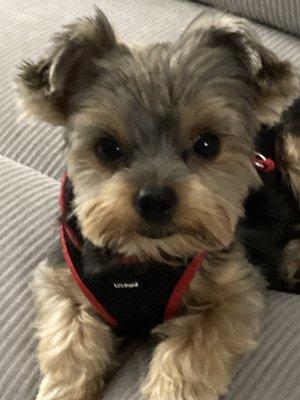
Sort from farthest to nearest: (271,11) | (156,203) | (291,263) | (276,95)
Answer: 1. (271,11)
2. (291,263)
3. (276,95)
4. (156,203)

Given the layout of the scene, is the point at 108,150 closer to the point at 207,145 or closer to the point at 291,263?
the point at 207,145

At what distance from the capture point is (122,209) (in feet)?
3.18

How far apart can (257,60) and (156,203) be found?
248 millimetres

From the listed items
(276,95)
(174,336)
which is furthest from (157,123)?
(174,336)

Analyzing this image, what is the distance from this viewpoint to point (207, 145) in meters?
1.05

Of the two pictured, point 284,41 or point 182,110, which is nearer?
point 182,110

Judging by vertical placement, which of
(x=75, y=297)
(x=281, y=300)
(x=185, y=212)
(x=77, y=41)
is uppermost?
(x=77, y=41)

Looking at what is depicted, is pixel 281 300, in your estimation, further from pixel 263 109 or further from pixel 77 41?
pixel 77 41

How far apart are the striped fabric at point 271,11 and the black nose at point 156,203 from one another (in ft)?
3.23

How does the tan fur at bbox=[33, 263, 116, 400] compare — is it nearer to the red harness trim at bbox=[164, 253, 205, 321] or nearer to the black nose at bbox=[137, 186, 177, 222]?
the red harness trim at bbox=[164, 253, 205, 321]

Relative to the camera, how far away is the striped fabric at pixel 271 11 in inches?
70.9

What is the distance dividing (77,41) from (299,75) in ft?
1.11

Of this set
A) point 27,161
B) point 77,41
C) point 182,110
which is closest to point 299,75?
point 182,110

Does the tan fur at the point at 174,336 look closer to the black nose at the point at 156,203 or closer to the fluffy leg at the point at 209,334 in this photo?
the fluffy leg at the point at 209,334
